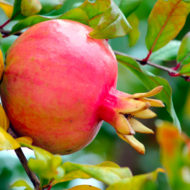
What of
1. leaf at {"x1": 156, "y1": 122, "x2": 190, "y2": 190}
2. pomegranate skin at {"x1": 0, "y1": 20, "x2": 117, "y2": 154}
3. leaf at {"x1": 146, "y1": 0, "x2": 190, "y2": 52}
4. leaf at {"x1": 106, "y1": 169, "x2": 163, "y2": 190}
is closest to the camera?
leaf at {"x1": 156, "y1": 122, "x2": 190, "y2": 190}

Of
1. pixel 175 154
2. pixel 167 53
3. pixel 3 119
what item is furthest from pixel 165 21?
pixel 175 154

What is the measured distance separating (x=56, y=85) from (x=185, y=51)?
64 cm

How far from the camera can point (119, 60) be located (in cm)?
126

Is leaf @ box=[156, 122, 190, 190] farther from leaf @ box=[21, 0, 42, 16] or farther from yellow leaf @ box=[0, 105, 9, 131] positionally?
leaf @ box=[21, 0, 42, 16]

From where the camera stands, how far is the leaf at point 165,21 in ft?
3.92

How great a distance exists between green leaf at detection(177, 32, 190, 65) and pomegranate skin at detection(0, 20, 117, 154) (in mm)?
463

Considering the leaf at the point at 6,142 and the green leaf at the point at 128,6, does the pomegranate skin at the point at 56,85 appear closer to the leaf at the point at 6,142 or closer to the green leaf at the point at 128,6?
the leaf at the point at 6,142

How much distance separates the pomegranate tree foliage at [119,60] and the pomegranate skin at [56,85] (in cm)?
4

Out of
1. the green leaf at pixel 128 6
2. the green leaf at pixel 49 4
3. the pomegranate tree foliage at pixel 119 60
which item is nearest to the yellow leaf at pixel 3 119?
the pomegranate tree foliage at pixel 119 60

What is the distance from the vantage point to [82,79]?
2.93ft

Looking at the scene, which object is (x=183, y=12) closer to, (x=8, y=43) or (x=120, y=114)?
(x=120, y=114)

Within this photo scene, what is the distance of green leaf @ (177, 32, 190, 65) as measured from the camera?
134 centimetres

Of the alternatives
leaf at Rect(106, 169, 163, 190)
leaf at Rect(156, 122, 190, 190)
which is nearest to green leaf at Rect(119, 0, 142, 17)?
leaf at Rect(106, 169, 163, 190)

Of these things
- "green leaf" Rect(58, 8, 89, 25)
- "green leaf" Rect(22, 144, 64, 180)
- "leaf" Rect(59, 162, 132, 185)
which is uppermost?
"green leaf" Rect(58, 8, 89, 25)
